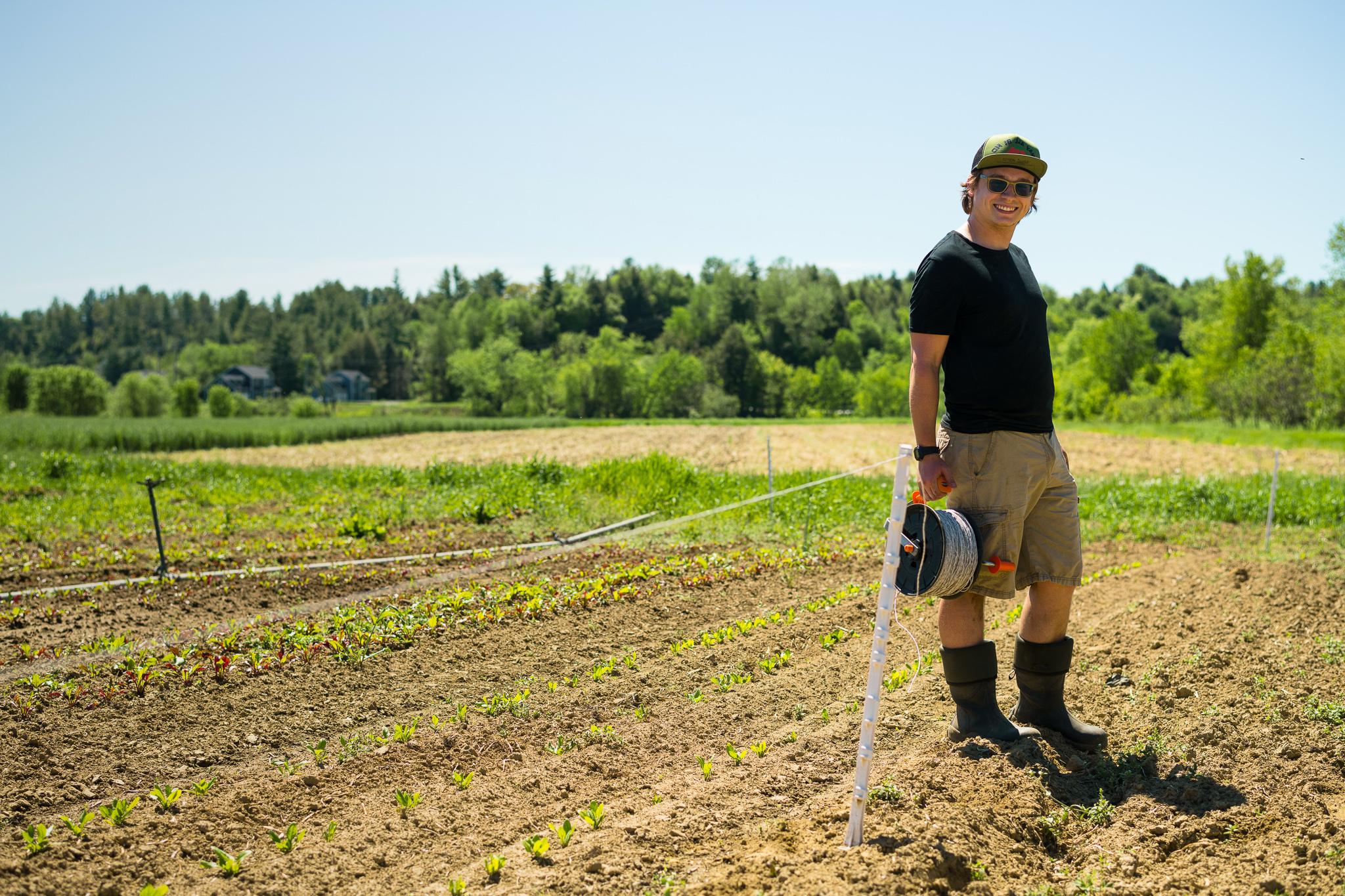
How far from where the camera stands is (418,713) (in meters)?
4.62

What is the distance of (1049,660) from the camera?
3742mm

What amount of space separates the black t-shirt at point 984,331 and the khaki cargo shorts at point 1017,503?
0.23 ft

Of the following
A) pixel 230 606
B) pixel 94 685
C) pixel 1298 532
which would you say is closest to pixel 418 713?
pixel 94 685

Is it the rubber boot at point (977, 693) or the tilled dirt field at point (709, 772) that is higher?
the rubber boot at point (977, 693)

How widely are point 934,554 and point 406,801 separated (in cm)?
223

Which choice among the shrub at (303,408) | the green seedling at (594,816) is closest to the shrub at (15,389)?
the shrub at (303,408)

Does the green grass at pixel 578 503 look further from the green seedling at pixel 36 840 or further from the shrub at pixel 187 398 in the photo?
the shrub at pixel 187 398

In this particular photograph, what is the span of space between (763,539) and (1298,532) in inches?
265

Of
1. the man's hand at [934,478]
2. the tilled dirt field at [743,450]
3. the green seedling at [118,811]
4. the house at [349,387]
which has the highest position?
the house at [349,387]

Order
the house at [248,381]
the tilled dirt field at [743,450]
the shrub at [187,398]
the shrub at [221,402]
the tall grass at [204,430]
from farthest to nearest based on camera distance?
the house at [248,381]
the shrub at [187,398]
the shrub at [221,402]
the tall grass at [204,430]
the tilled dirt field at [743,450]

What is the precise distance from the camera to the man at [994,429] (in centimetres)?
348

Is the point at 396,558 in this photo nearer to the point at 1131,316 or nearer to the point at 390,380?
the point at 1131,316

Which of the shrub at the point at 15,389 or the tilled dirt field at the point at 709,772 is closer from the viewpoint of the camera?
the tilled dirt field at the point at 709,772

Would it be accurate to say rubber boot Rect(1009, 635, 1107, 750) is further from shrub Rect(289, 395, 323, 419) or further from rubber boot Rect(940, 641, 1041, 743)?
shrub Rect(289, 395, 323, 419)
